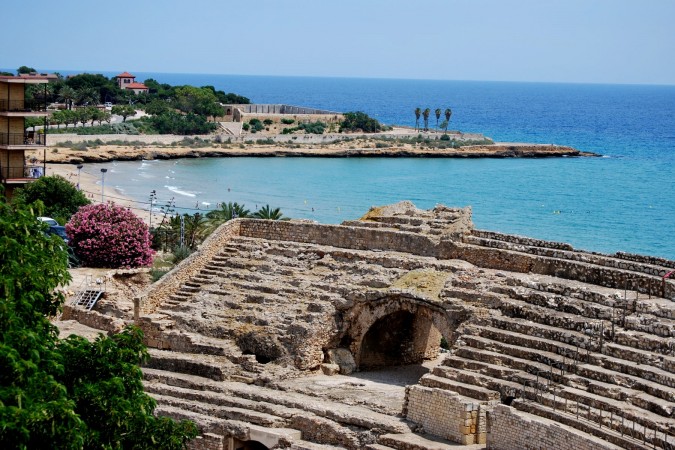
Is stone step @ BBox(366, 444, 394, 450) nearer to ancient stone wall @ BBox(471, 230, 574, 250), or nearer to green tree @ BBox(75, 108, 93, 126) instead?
ancient stone wall @ BBox(471, 230, 574, 250)

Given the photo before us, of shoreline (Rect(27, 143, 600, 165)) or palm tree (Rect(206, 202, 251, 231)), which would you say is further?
shoreline (Rect(27, 143, 600, 165))

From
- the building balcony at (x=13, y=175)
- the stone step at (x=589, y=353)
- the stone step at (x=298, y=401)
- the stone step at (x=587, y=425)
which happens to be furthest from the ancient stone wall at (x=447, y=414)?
the building balcony at (x=13, y=175)

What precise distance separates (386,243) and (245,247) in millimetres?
4815

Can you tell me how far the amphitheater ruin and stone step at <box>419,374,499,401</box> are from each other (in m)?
0.05

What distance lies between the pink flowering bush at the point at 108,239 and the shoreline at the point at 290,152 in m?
53.1

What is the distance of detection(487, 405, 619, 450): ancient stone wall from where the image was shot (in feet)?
80.6

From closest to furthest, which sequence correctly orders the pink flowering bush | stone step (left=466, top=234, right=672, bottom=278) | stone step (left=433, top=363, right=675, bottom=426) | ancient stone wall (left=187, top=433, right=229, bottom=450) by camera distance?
stone step (left=433, top=363, right=675, bottom=426), ancient stone wall (left=187, top=433, right=229, bottom=450), stone step (left=466, top=234, right=672, bottom=278), the pink flowering bush

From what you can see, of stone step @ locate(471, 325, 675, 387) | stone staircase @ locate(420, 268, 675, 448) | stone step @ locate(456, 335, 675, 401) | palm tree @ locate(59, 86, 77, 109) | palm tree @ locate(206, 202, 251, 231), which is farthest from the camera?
palm tree @ locate(59, 86, 77, 109)

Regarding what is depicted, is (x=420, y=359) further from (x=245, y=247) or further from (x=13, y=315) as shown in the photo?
(x=13, y=315)

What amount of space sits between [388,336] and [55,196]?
24387 millimetres

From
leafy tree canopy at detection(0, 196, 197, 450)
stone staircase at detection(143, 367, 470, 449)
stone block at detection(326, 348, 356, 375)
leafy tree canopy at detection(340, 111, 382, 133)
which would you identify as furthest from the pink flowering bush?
leafy tree canopy at detection(340, 111, 382, 133)

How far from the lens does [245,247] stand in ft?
124

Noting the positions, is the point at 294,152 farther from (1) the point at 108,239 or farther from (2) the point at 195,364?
(2) the point at 195,364

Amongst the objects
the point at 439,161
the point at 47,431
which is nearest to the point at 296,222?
the point at 47,431
